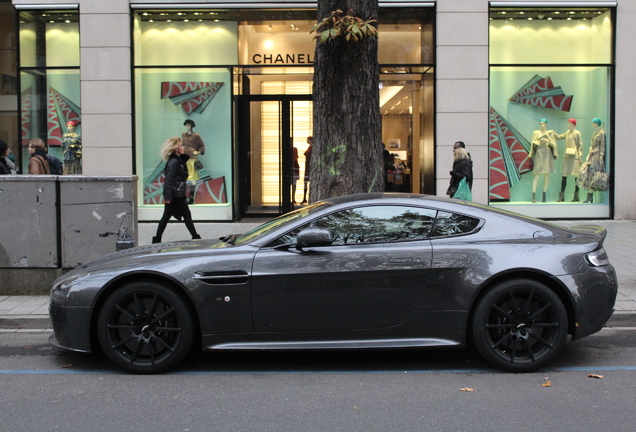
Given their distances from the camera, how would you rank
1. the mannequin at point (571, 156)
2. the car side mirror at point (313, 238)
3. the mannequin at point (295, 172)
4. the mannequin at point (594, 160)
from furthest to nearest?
1. the mannequin at point (295, 172)
2. the mannequin at point (571, 156)
3. the mannequin at point (594, 160)
4. the car side mirror at point (313, 238)

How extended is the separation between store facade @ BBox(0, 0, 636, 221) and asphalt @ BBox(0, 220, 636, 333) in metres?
0.74

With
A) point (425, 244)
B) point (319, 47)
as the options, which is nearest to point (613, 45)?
point (319, 47)

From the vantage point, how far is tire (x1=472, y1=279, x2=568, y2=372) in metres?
5.16

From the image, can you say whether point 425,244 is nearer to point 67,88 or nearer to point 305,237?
point 305,237

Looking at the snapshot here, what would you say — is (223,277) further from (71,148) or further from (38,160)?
(71,148)

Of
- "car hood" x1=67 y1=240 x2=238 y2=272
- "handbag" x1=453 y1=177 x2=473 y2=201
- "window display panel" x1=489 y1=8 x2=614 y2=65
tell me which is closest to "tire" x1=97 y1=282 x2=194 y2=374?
"car hood" x1=67 y1=240 x2=238 y2=272

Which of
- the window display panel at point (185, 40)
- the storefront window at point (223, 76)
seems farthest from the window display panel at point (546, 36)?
the window display panel at point (185, 40)

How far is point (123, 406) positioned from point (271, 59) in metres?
11.1

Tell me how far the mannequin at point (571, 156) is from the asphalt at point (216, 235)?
82 cm

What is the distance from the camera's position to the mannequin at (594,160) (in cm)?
1436

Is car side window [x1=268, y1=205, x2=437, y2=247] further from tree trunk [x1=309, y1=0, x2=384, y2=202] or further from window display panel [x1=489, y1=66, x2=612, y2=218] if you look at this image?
window display panel [x1=489, y1=66, x2=612, y2=218]

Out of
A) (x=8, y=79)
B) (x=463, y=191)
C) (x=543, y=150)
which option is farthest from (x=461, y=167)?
(x=8, y=79)

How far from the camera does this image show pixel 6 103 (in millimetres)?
15578

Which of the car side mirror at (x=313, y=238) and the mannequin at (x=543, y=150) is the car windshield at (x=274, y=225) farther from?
the mannequin at (x=543, y=150)
